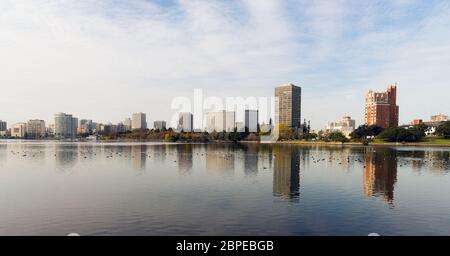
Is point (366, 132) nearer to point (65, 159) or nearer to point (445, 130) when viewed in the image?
point (445, 130)

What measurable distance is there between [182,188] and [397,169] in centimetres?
3731

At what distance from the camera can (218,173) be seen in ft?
157

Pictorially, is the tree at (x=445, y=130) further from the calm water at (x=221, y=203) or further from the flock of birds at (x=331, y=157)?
the calm water at (x=221, y=203)

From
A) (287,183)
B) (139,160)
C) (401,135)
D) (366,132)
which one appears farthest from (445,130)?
(287,183)

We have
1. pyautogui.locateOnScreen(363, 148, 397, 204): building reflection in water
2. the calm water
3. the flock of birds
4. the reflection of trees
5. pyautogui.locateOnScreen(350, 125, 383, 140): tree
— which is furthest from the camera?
pyautogui.locateOnScreen(350, 125, 383, 140): tree

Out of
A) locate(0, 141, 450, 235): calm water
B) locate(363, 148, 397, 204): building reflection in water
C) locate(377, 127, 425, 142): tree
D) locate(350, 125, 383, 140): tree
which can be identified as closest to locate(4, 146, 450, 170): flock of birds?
locate(363, 148, 397, 204): building reflection in water

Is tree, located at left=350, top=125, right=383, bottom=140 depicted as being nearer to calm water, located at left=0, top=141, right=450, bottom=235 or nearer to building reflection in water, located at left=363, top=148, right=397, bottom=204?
building reflection in water, located at left=363, top=148, right=397, bottom=204

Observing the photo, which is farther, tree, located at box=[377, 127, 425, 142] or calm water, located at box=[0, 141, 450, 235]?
tree, located at box=[377, 127, 425, 142]

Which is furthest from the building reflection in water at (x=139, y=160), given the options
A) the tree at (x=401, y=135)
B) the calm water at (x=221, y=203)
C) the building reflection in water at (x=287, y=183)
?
the tree at (x=401, y=135)

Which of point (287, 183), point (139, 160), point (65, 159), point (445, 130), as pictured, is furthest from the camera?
point (445, 130)

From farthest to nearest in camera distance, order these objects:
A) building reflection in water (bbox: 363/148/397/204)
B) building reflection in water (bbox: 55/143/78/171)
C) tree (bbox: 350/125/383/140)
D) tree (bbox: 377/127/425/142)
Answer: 1. tree (bbox: 350/125/383/140)
2. tree (bbox: 377/127/425/142)
3. building reflection in water (bbox: 55/143/78/171)
4. building reflection in water (bbox: 363/148/397/204)

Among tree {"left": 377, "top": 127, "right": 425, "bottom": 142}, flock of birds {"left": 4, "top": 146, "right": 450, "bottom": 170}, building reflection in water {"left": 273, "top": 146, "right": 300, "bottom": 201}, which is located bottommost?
building reflection in water {"left": 273, "top": 146, "right": 300, "bottom": 201}
